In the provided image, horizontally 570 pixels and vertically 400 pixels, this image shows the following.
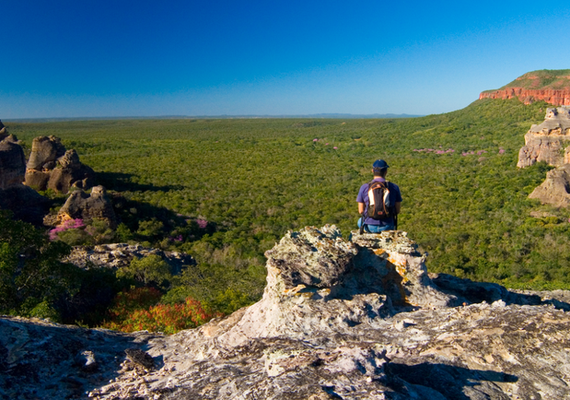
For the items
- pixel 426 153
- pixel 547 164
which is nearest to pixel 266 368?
pixel 547 164

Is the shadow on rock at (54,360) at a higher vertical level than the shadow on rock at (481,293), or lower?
higher

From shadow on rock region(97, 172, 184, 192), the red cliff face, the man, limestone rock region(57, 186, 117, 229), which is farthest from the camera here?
the red cliff face

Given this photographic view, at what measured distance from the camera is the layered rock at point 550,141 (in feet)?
96.8

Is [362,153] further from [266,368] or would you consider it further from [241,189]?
[266,368]

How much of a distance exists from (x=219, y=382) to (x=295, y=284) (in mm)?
1417

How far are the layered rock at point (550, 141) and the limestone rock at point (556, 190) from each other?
8973 mm

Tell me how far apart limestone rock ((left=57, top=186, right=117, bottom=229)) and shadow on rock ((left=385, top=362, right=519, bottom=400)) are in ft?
57.2

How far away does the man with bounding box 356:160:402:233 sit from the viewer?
5754 millimetres

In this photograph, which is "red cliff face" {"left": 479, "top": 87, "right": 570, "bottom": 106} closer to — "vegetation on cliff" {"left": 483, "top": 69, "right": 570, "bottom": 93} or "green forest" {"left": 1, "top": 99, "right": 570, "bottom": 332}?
"vegetation on cliff" {"left": 483, "top": 69, "right": 570, "bottom": 93}

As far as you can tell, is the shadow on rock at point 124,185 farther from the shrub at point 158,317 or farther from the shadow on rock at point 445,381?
the shadow on rock at point 445,381

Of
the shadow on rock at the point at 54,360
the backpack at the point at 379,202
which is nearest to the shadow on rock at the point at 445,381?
the shadow on rock at the point at 54,360

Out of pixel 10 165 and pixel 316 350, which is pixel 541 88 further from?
pixel 316 350

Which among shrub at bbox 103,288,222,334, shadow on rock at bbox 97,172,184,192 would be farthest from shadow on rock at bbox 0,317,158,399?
shadow on rock at bbox 97,172,184,192

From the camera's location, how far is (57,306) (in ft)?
26.3
